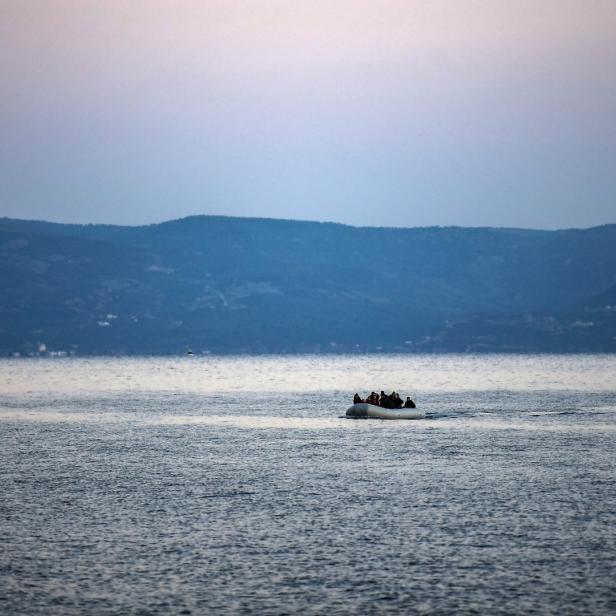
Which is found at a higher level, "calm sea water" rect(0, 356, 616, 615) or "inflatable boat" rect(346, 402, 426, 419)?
"inflatable boat" rect(346, 402, 426, 419)

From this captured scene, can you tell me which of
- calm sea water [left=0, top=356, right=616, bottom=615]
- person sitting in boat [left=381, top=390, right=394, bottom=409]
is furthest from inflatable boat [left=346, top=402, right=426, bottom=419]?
calm sea water [left=0, top=356, right=616, bottom=615]

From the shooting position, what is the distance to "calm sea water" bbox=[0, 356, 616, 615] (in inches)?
1555

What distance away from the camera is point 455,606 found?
3784cm

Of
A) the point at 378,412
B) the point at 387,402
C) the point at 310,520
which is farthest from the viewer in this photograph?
the point at 387,402

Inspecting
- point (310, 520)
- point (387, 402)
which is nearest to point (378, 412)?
point (387, 402)

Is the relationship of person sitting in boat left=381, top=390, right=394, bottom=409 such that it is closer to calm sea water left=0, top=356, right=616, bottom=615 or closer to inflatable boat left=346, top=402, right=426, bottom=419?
inflatable boat left=346, top=402, right=426, bottom=419

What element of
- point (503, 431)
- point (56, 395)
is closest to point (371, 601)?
point (503, 431)

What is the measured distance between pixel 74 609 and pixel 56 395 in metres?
144

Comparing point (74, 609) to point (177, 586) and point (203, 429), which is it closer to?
point (177, 586)

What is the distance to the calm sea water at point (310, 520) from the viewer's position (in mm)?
39500

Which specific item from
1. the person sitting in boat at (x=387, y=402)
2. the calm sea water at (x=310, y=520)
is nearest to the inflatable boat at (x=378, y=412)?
the person sitting in boat at (x=387, y=402)

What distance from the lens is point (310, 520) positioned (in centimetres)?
5353

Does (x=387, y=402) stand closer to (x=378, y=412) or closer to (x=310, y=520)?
(x=378, y=412)

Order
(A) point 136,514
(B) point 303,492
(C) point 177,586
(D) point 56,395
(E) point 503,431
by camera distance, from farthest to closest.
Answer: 1. (D) point 56,395
2. (E) point 503,431
3. (B) point 303,492
4. (A) point 136,514
5. (C) point 177,586
